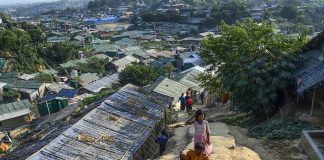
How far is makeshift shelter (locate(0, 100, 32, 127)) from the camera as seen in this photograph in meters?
32.6

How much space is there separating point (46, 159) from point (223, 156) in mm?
5291

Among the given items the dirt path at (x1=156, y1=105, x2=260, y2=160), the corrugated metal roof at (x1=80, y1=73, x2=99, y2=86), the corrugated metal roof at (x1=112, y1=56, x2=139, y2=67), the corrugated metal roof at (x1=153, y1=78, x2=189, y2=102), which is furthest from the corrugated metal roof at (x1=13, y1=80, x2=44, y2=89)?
the dirt path at (x1=156, y1=105, x2=260, y2=160)

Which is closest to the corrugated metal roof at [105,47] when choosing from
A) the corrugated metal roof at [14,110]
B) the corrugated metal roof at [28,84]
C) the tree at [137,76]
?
the corrugated metal roof at [28,84]

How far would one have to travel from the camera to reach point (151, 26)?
3819 inches

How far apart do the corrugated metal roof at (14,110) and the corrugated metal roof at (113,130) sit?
18430mm

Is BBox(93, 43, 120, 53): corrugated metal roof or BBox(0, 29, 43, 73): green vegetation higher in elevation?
BBox(0, 29, 43, 73): green vegetation

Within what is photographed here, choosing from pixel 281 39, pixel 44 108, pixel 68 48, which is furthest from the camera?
pixel 68 48

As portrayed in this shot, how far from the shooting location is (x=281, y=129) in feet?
43.3

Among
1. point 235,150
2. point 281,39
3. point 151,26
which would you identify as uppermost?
point 281,39

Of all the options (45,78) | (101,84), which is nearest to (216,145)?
(101,84)

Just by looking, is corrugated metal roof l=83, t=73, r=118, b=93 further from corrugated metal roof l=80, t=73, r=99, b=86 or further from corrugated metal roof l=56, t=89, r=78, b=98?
corrugated metal roof l=80, t=73, r=99, b=86

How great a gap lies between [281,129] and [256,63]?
9.88 ft

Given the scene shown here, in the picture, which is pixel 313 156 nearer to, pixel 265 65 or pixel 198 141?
pixel 198 141

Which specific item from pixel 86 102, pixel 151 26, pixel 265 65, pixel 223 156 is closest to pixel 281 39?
pixel 265 65
